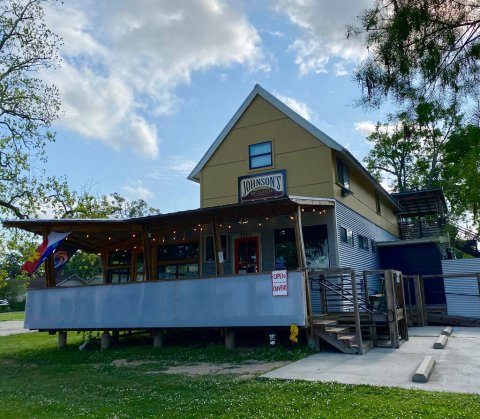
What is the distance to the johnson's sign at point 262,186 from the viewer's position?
1355 cm

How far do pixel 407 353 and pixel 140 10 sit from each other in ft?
36.1

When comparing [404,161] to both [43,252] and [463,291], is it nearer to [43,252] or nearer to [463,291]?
[463,291]

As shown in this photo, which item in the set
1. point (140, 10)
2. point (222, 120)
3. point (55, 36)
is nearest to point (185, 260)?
point (222, 120)

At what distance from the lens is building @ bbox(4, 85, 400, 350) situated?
10008mm

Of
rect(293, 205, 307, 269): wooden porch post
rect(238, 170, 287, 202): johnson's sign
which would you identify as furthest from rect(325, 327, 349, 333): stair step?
rect(238, 170, 287, 202): johnson's sign

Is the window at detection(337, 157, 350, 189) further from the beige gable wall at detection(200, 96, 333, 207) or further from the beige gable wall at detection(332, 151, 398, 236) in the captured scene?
the beige gable wall at detection(200, 96, 333, 207)

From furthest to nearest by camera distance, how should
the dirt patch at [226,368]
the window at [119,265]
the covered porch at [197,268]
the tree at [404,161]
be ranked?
1. the tree at [404,161]
2. the window at [119,265]
3. the covered porch at [197,268]
4. the dirt patch at [226,368]

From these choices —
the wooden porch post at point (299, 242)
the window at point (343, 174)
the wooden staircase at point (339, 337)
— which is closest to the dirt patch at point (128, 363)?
the wooden staircase at point (339, 337)

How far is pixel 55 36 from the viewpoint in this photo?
20922 mm

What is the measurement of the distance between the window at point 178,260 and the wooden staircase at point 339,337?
5.68m

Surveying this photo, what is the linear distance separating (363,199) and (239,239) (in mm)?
5775

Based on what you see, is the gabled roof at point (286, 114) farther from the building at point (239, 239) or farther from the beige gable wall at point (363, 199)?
the beige gable wall at point (363, 199)

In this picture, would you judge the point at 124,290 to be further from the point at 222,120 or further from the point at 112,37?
the point at 112,37

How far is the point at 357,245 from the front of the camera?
1459 cm
